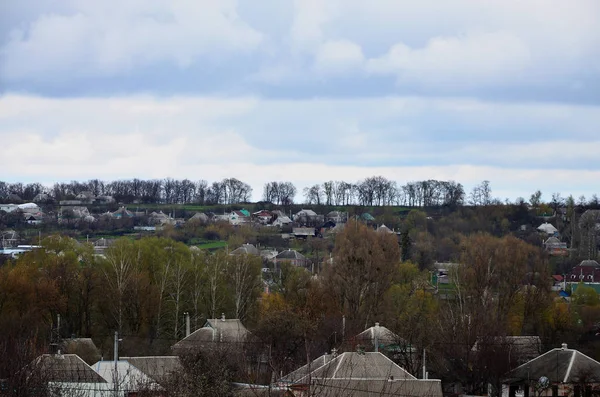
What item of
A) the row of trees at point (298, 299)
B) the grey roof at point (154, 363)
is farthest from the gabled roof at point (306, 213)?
the grey roof at point (154, 363)

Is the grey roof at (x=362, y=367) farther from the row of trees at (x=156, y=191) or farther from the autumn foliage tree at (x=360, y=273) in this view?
the row of trees at (x=156, y=191)

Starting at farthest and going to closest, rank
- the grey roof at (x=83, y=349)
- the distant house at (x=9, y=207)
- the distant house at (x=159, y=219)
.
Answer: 1. the distant house at (x=9, y=207)
2. the distant house at (x=159, y=219)
3. the grey roof at (x=83, y=349)

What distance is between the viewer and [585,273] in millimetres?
93375

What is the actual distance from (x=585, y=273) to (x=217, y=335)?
172 feet

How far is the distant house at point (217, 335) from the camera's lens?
45.9 m

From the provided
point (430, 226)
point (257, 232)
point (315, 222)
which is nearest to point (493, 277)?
point (430, 226)

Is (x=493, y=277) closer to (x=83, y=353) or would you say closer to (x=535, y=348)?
(x=535, y=348)

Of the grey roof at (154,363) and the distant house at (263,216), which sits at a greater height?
the distant house at (263,216)

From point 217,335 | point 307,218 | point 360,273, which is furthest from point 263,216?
point 217,335

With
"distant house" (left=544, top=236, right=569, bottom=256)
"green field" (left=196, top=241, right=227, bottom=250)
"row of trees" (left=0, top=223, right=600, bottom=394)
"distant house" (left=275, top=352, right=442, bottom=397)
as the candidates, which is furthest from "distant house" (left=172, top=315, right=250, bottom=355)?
"distant house" (left=544, top=236, right=569, bottom=256)

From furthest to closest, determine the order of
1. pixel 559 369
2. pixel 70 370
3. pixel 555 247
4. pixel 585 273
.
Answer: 1. pixel 555 247
2. pixel 585 273
3. pixel 559 369
4. pixel 70 370

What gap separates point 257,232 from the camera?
126250mm

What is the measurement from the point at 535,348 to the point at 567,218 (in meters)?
85.4

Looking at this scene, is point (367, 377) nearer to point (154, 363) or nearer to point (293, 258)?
point (154, 363)
